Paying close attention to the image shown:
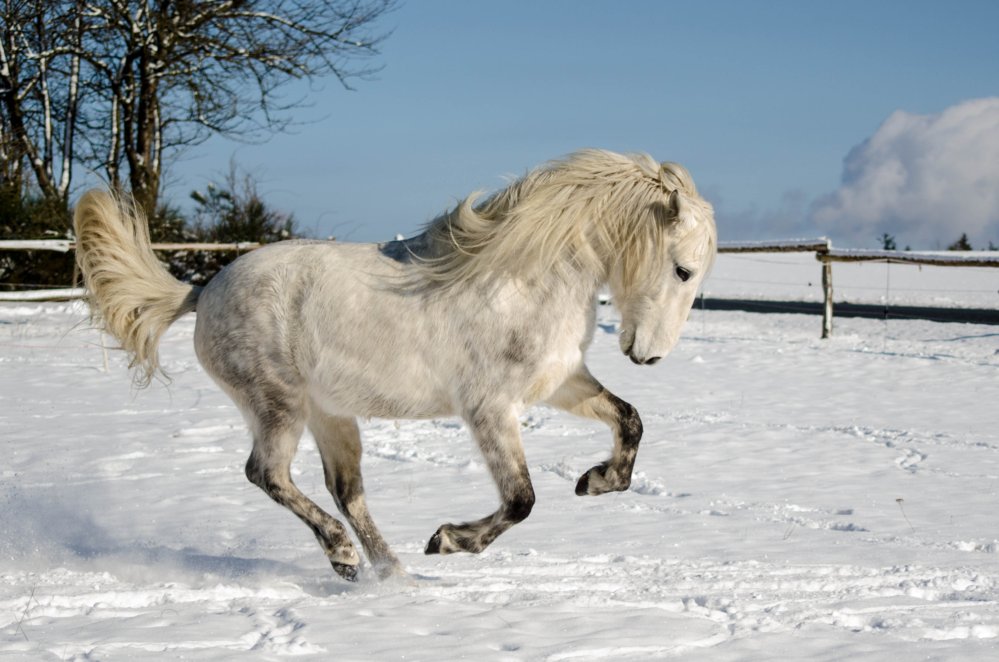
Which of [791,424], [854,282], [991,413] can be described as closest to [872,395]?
[991,413]

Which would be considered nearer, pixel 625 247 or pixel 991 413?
pixel 625 247

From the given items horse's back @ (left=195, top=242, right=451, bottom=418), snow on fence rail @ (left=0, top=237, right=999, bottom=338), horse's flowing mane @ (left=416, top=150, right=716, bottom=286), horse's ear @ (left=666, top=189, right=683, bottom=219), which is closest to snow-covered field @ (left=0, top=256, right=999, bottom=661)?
horse's back @ (left=195, top=242, right=451, bottom=418)

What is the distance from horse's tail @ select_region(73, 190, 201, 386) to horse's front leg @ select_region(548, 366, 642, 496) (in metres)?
1.87

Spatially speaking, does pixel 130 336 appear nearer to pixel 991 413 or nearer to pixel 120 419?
pixel 120 419

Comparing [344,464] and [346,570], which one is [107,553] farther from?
[346,570]

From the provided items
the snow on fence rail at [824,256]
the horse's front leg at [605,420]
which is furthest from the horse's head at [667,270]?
the snow on fence rail at [824,256]

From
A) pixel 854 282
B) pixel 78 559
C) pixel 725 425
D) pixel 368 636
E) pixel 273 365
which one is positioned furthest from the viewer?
pixel 854 282

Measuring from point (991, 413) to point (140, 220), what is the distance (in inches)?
287

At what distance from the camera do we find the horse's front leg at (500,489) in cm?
412

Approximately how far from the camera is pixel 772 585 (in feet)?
Result: 14.0

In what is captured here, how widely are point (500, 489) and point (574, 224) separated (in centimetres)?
A: 108

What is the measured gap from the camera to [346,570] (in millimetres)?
4418

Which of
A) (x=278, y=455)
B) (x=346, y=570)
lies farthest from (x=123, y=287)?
(x=346, y=570)

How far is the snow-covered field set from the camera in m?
3.48
